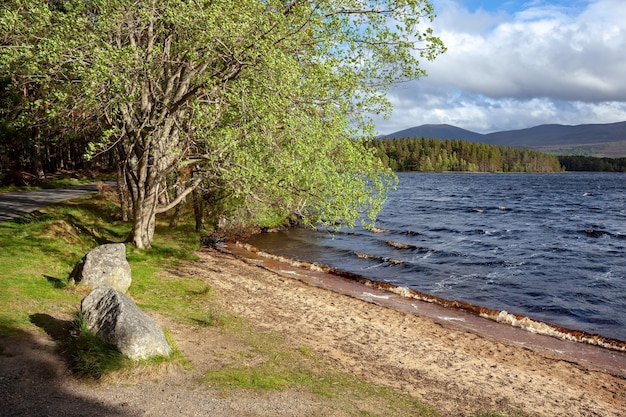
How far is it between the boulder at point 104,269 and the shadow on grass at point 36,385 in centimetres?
396

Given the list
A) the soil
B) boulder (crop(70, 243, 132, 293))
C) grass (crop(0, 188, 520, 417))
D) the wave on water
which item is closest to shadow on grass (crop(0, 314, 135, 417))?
the soil

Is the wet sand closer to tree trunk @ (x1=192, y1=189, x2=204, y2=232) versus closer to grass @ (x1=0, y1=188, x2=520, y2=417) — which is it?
grass @ (x1=0, y1=188, x2=520, y2=417)

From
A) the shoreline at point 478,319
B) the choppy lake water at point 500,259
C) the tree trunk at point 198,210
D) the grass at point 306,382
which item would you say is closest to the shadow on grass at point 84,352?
the grass at point 306,382

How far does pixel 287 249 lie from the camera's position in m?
35.0

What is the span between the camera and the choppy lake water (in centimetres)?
2403

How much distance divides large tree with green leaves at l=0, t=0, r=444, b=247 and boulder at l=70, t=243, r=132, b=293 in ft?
13.2

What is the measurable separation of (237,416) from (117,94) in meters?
12.3

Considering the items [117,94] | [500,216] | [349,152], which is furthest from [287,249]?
[500,216]

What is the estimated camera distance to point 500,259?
3456 centimetres

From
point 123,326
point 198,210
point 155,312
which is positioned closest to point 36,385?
point 123,326

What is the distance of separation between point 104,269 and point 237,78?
26.2 feet

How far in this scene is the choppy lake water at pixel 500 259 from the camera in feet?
78.8

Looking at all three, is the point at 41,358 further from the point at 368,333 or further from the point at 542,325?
the point at 542,325

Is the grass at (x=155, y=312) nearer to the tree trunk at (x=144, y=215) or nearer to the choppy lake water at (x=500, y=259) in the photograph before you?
the tree trunk at (x=144, y=215)
